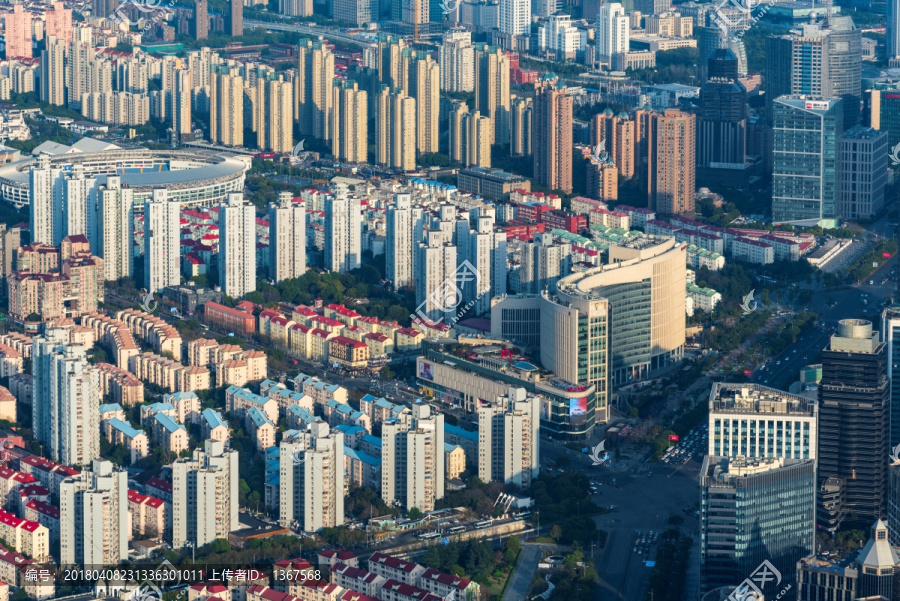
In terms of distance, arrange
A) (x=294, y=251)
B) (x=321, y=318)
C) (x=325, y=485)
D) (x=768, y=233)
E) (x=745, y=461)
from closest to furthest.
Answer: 1. (x=745, y=461)
2. (x=325, y=485)
3. (x=321, y=318)
4. (x=294, y=251)
5. (x=768, y=233)

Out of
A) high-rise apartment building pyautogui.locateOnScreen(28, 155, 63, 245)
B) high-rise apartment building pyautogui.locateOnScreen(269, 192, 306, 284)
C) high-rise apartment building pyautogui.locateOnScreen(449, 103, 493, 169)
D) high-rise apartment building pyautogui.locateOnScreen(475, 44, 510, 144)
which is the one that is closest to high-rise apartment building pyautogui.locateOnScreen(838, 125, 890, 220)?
high-rise apartment building pyautogui.locateOnScreen(449, 103, 493, 169)

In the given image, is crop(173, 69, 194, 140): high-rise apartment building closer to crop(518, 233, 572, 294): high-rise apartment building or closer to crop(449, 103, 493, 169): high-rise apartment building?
crop(449, 103, 493, 169): high-rise apartment building

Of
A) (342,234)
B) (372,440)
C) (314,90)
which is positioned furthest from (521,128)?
(372,440)

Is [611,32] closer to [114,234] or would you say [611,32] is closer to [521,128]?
[521,128]

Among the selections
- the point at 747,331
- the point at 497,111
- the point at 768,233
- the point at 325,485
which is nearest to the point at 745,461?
the point at 325,485

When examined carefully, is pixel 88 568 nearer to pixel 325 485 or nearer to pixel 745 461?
pixel 325 485

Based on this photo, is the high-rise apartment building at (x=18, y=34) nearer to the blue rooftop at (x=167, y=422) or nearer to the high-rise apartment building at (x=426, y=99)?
the high-rise apartment building at (x=426, y=99)
